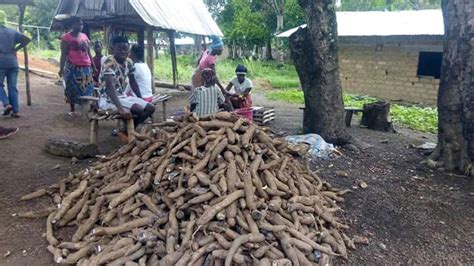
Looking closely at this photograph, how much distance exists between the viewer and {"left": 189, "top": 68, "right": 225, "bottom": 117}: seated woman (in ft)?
17.5

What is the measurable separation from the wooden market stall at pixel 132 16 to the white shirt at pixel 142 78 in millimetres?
4665

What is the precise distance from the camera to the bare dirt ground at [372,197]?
333 cm

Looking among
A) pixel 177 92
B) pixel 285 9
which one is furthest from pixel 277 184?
pixel 285 9

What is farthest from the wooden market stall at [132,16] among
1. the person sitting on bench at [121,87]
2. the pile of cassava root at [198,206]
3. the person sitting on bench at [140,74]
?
the pile of cassava root at [198,206]

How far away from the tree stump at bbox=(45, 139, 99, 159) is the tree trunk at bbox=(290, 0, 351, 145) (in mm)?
3462

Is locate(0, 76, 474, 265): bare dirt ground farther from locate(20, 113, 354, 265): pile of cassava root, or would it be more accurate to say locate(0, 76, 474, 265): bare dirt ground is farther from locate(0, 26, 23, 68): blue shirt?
locate(0, 26, 23, 68): blue shirt

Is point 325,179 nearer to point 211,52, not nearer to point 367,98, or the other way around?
point 211,52

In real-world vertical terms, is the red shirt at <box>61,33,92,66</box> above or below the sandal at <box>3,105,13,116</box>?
above

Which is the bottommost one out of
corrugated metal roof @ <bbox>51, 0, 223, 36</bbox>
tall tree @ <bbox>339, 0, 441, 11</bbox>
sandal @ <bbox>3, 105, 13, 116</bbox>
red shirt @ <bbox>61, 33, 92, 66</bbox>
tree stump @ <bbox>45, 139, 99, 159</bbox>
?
tree stump @ <bbox>45, 139, 99, 159</bbox>

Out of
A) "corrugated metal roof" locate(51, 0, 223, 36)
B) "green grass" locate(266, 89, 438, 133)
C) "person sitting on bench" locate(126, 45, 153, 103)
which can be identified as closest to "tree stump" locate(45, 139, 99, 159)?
"person sitting on bench" locate(126, 45, 153, 103)

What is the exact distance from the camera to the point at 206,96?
5344 millimetres

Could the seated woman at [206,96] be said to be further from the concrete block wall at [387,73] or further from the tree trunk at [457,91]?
the concrete block wall at [387,73]

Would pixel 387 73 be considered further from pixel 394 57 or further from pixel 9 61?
pixel 9 61

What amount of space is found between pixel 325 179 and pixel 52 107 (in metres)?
6.13
